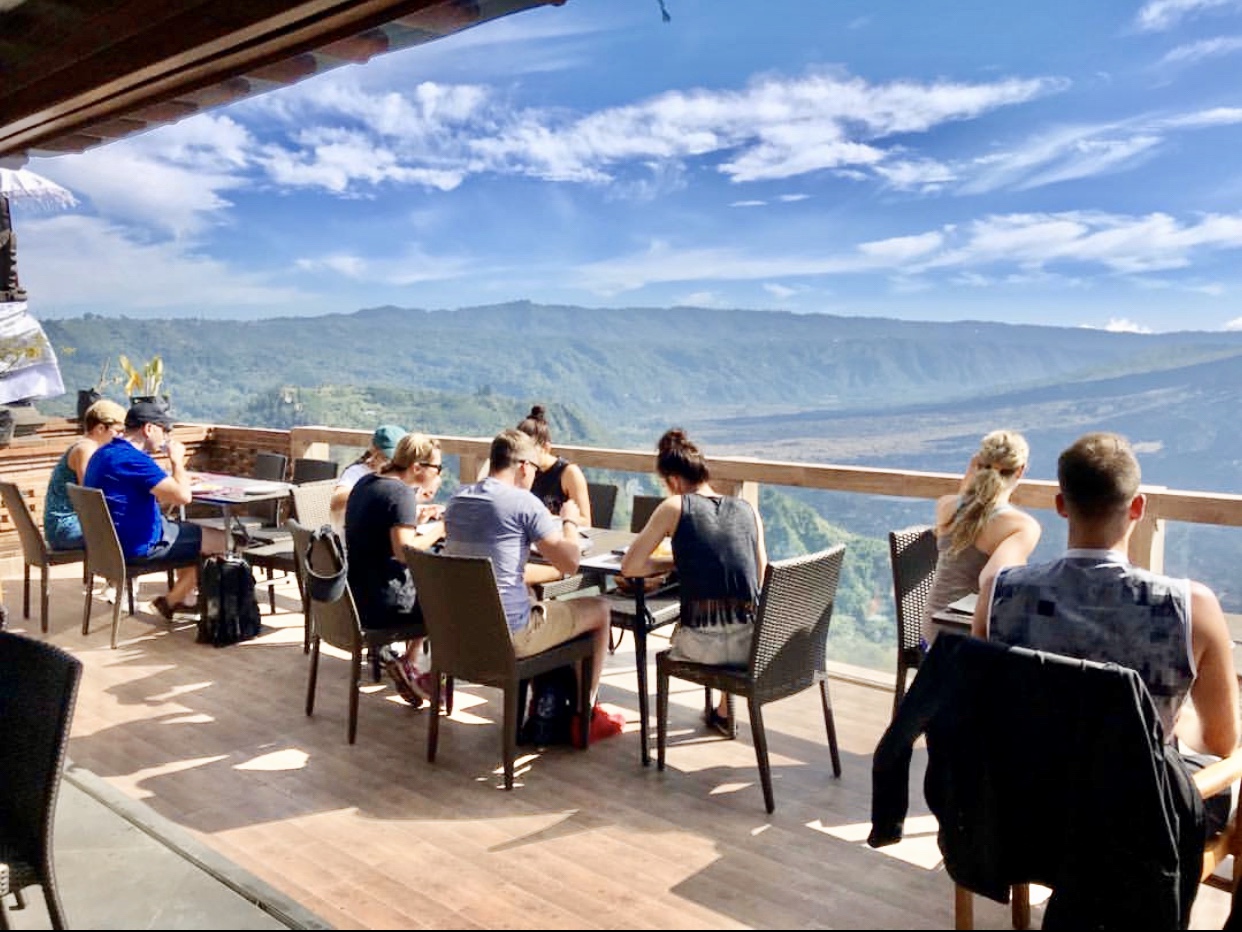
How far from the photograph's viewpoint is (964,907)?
133 cm

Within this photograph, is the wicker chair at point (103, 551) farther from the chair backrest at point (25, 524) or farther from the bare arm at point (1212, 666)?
the bare arm at point (1212, 666)

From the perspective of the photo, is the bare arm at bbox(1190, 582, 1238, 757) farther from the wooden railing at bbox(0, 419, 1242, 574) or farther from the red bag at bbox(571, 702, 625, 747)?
the red bag at bbox(571, 702, 625, 747)

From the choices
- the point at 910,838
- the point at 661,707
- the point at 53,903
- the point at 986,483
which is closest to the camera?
the point at 53,903

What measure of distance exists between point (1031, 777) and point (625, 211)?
6185 cm

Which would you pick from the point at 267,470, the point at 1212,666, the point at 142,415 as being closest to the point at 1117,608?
the point at 1212,666

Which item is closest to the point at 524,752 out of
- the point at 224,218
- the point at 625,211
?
the point at 224,218

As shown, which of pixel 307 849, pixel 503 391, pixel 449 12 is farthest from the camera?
pixel 503 391

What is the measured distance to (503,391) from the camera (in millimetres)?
58969

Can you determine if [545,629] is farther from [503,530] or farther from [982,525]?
[982,525]

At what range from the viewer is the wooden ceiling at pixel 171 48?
6.00 ft

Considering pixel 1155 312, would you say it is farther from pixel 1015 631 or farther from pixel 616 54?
pixel 1015 631

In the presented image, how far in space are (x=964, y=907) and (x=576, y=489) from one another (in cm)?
353

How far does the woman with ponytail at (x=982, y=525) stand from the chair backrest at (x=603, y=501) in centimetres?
202

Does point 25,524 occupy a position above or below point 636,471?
below
